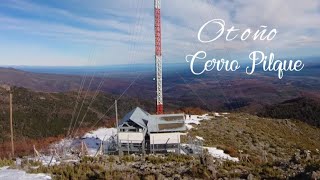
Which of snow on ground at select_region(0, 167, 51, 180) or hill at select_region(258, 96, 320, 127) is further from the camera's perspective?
hill at select_region(258, 96, 320, 127)

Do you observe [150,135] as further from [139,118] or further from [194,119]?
[194,119]

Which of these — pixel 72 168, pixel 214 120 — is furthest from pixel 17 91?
pixel 72 168

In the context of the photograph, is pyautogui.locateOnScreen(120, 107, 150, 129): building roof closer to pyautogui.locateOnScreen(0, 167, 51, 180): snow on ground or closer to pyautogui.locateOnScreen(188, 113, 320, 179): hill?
pyautogui.locateOnScreen(188, 113, 320, 179): hill

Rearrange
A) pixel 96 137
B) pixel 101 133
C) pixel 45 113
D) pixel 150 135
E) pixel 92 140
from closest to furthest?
pixel 150 135
pixel 92 140
pixel 96 137
pixel 101 133
pixel 45 113

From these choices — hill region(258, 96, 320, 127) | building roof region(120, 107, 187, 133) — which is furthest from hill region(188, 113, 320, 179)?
hill region(258, 96, 320, 127)

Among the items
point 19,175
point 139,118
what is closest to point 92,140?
point 139,118

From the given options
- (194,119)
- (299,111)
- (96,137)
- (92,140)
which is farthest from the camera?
(299,111)

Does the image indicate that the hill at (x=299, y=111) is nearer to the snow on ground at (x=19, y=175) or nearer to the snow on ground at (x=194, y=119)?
the snow on ground at (x=194, y=119)

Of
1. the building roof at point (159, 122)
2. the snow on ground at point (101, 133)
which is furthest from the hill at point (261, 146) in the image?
the snow on ground at point (101, 133)
